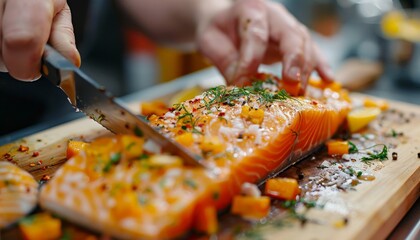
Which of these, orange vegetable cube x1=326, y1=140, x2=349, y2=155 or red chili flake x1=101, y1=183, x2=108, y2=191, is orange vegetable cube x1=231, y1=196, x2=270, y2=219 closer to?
red chili flake x1=101, y1=183, x2=108, y2=191

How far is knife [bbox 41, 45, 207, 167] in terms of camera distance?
1677mm

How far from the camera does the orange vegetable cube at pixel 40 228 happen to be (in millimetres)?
1506

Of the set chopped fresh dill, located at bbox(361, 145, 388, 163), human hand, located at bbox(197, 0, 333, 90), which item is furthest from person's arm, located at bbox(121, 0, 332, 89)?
chopped fresh dill, located at bbox(361, 145, 388, 163)

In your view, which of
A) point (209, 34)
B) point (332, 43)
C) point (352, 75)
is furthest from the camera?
point (332, 43)

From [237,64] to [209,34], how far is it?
418 mm

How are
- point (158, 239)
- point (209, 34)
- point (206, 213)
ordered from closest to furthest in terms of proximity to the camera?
1. point (158, 239)
2. point (206, 213)
3. point (209, 34)

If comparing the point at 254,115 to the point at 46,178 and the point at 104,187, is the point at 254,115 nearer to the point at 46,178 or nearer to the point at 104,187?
the point at 104,187

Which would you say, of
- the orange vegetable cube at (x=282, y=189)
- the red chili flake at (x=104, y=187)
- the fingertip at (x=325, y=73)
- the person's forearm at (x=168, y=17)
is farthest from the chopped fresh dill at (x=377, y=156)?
the person's forearm at (x=168, y=17)

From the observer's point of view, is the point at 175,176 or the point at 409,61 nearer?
the point at 175,176

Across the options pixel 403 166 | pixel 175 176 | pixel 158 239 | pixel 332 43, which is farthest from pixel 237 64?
pixel 332 43

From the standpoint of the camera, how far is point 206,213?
155cm

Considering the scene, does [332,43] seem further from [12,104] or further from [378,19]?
[12,104]

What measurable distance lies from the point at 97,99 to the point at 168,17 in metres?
2.06

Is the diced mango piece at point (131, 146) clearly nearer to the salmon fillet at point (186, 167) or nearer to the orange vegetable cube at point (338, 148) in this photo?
the salmon fillet at point (186, 167)
